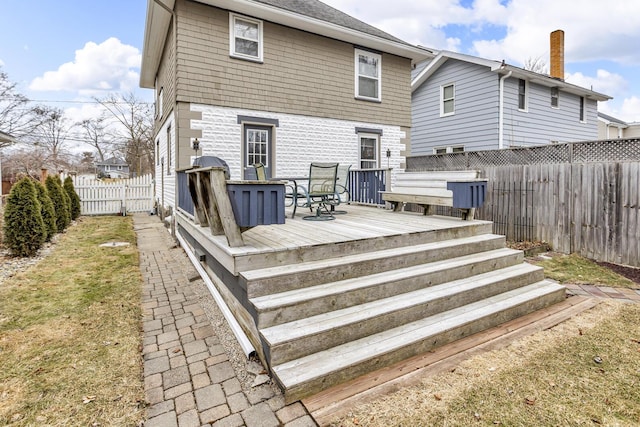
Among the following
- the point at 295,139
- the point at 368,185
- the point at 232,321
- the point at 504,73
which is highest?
the point at 504,73

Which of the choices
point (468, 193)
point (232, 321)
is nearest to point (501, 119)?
point (468, 193)

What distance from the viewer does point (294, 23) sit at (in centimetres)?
786

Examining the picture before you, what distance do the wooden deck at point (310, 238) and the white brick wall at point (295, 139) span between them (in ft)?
9.38

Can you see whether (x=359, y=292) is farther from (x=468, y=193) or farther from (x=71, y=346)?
(x=468, y=193)

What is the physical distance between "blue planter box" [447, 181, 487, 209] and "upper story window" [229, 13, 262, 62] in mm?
5344

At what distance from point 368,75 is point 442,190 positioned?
528 cm

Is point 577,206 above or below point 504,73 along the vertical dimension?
below

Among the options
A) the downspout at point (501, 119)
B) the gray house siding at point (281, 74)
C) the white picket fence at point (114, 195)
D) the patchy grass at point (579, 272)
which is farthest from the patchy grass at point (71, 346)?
the downspout at point (501, 119)

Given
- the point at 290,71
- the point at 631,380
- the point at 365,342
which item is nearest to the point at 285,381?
the point at 365,342

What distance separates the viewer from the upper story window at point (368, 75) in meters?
9.15

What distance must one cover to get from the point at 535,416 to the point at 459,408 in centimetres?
43

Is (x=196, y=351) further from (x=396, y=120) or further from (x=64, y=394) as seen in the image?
(x=396, y=120)

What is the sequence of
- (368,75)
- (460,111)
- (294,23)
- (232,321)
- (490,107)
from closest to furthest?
1. (232,321)
2. (294,23)
3. (368,75)
4. (490,107)
5. (460,111)

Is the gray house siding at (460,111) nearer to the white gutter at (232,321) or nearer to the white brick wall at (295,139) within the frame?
the white brick wall at (295,139)
